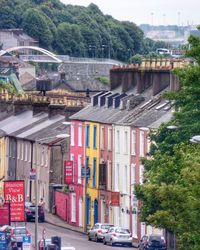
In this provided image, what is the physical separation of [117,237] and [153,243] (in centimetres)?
651

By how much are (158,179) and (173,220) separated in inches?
433

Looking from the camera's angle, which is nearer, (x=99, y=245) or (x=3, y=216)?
(x=3, y=216)

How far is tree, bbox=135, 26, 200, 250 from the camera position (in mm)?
57394

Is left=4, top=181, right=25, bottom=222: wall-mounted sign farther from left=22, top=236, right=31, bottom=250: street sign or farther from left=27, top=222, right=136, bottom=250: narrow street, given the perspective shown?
left=27, top=222, right=136, bottom=250: narrow street

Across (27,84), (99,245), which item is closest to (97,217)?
(99,245)

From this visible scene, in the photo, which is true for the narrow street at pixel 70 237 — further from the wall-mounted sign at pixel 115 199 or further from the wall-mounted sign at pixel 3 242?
the wall-mounted sign at pixel 3 242

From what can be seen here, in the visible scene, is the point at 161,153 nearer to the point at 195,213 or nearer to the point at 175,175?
the point at 175,175

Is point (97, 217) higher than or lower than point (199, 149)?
lower

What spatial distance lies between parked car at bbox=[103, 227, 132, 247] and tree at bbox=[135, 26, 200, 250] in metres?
5.73

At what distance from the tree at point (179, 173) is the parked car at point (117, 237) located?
18.8 feet

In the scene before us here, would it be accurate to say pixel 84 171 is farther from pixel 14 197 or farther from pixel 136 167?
pixel 14 197

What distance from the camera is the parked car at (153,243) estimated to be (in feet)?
260

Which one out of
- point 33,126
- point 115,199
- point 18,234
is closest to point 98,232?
point 115,199

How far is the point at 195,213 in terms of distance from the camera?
56031 mm
